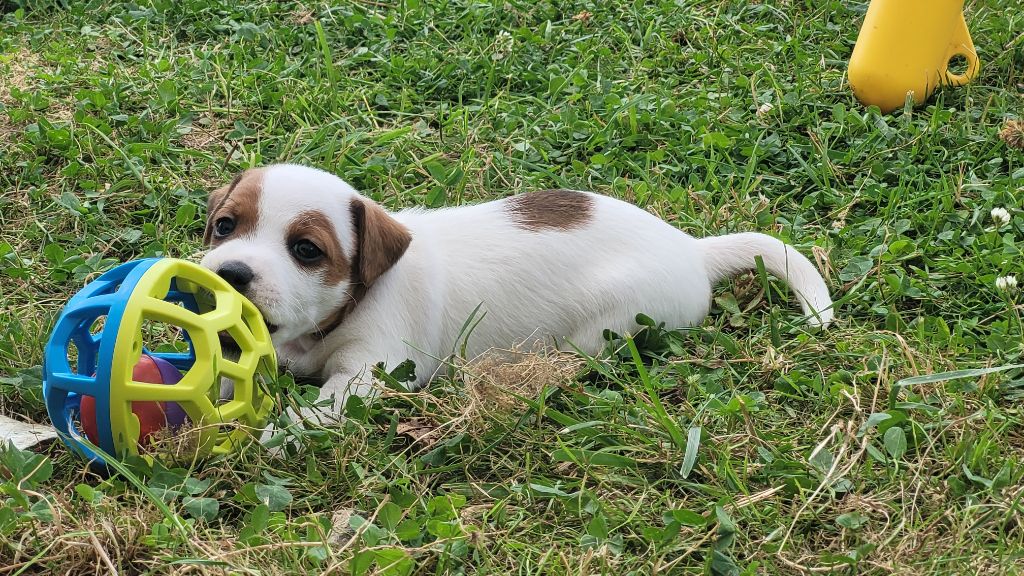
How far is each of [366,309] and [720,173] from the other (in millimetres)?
2382

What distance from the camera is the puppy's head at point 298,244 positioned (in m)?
3.70

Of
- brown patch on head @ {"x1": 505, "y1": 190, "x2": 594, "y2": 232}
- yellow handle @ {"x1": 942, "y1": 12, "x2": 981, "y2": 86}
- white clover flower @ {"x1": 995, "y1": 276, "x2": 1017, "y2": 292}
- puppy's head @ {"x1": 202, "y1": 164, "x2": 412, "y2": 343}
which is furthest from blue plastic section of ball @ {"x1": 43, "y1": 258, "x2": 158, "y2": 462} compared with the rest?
yellow handle @ {"x1": 942, "y1": 12, "x2": 981, "y2": 86}

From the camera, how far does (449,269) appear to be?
444 centimetres

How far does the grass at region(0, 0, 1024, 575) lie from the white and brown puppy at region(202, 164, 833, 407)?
0.17 meters

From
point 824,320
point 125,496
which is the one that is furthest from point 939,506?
point 125,496

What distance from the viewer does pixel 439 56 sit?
686 cm

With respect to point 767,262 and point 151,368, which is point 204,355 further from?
point 767,262

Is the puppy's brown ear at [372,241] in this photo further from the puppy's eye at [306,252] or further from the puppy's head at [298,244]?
the puppy's eye at [306,252]

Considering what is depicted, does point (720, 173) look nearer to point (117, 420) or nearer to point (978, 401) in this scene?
point (978, 401)

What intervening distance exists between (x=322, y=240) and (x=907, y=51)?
368cm

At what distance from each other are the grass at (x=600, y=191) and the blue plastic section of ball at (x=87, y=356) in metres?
0.16

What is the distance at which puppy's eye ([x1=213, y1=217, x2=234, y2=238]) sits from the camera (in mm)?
3924

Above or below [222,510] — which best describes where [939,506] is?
below

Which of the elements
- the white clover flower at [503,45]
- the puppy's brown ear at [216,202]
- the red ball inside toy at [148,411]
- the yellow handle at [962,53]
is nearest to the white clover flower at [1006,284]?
the yellow handle at [962,53]
